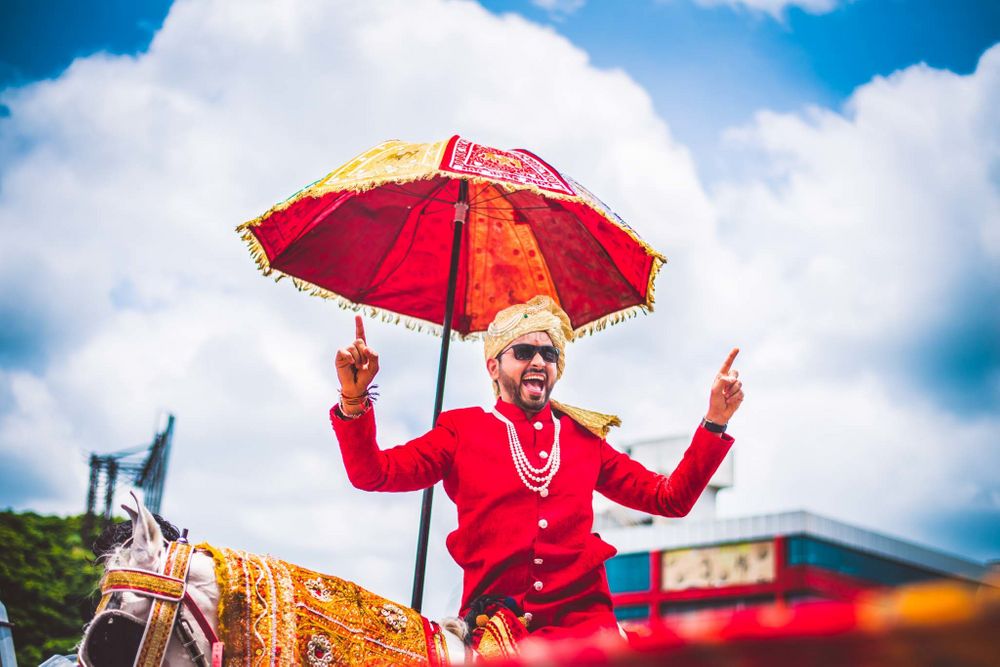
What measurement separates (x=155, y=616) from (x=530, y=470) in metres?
1.85

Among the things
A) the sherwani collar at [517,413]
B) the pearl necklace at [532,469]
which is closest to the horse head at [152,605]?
the pearl necklace at [532,469]

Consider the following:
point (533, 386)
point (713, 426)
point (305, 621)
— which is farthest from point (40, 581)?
point (305, 621)

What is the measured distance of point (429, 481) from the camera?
4219 millimetres

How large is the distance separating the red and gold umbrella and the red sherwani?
2.13ft

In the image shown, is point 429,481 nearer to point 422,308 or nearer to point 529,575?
point 529,575

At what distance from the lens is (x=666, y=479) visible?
4.40m

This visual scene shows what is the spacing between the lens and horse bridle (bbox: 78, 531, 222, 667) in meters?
2.68

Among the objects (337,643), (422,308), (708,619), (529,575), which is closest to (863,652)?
(708,619)

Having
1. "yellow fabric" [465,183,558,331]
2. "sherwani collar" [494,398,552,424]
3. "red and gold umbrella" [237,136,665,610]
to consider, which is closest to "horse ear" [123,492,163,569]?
"sherwani collar" [494,398,552,424]

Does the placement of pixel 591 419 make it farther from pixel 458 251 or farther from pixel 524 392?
pixel 458 251

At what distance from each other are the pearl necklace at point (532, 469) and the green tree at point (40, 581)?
1015 cm

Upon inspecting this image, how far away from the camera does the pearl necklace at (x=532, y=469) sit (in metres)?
4.16

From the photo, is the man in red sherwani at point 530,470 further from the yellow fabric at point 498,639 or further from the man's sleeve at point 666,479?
the yellow fabric at point 498,639

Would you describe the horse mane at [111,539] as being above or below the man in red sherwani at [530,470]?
below
